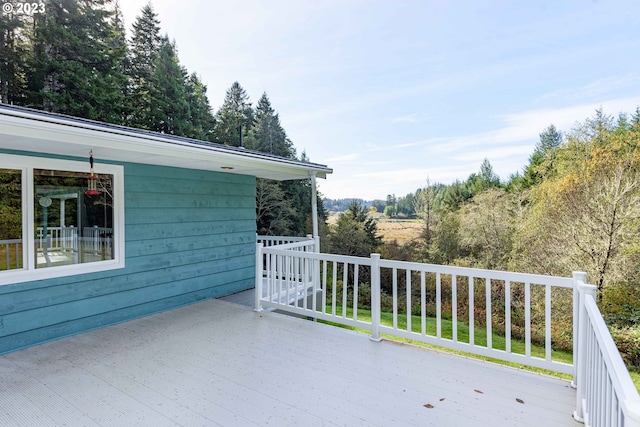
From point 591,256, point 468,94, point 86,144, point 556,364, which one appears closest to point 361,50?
point 468,94

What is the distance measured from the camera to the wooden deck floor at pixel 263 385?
231 cm

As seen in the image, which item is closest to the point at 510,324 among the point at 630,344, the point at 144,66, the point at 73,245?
the point at 73,245

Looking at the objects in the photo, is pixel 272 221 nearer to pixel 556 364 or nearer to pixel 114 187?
pixel 114 187

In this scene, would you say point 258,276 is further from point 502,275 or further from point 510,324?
point 510,324

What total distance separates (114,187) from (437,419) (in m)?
4.44

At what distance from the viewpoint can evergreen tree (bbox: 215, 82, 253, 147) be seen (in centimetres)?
1961

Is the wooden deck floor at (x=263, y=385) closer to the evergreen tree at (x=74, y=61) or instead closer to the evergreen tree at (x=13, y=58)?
the evergreen tree at (x=74, y=61)

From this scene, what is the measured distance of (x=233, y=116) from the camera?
20.4 m

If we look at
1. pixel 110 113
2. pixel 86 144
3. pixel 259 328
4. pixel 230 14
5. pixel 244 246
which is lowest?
pixel 259 328

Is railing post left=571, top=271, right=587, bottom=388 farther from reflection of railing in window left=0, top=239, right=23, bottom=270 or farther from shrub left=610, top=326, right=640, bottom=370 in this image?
shrub left=610, top=326, right=640, bottom=370

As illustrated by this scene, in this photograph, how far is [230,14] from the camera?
8.26 metres

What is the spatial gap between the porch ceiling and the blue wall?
0.48m

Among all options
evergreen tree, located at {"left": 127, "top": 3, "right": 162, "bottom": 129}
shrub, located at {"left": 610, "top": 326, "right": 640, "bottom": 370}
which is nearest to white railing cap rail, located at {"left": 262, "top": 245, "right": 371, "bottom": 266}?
shrub, located at {"left": 610, "top": 326, "right": 640, "bottom": 370}

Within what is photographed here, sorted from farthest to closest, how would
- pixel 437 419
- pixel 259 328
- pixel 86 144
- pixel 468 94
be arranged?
pixel 468 94 < pixel 259 328 < pixel 86 144 < pixel 437 419
